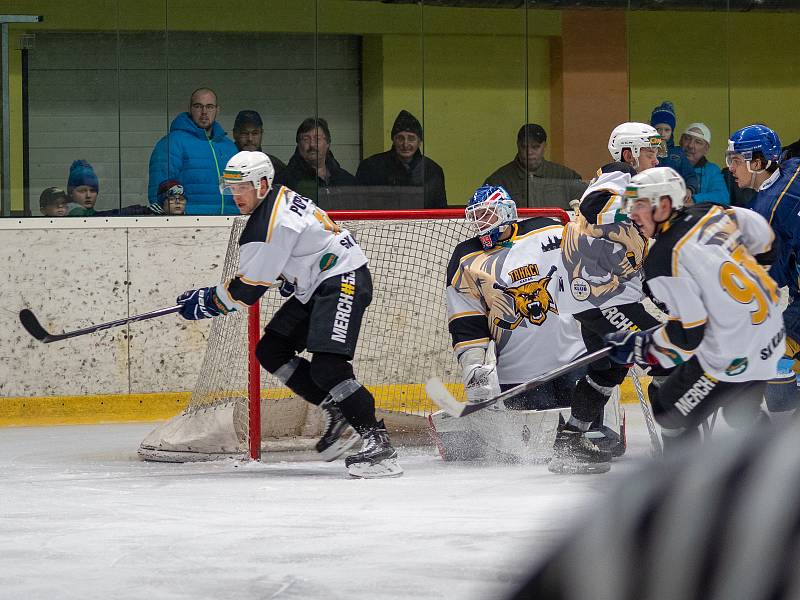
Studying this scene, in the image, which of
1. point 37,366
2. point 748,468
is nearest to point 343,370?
point 37,366

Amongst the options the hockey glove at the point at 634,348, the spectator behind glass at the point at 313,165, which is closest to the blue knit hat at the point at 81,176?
the spectator behind glass at the point at 313,165

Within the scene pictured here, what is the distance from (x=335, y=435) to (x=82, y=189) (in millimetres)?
2461

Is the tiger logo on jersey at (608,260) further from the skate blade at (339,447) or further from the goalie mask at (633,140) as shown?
the skate blade at (339,447)

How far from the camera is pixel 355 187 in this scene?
6480mm

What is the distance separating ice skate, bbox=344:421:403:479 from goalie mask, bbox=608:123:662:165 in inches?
50.9

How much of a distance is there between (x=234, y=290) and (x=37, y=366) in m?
2.10

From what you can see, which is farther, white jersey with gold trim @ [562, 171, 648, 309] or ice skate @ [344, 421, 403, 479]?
white jersey with gold trim @ [562, 171, 648, 309]

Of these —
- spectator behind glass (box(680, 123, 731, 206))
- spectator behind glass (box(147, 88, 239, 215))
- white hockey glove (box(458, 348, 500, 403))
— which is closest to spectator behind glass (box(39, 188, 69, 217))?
spectator behind glass (box(147, 88, 239, 215))

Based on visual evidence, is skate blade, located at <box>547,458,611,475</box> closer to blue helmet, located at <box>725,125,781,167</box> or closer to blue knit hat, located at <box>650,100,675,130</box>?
blue helmet, located at <box>725,125,781,167</box>

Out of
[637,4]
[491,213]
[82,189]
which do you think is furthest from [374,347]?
[637,4]

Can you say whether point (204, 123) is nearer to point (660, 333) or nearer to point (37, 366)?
point (37, 366)

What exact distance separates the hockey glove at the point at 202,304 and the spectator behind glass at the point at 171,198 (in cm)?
191

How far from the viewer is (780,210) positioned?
13.8 feet

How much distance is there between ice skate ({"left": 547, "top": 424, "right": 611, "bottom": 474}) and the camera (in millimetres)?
4086
